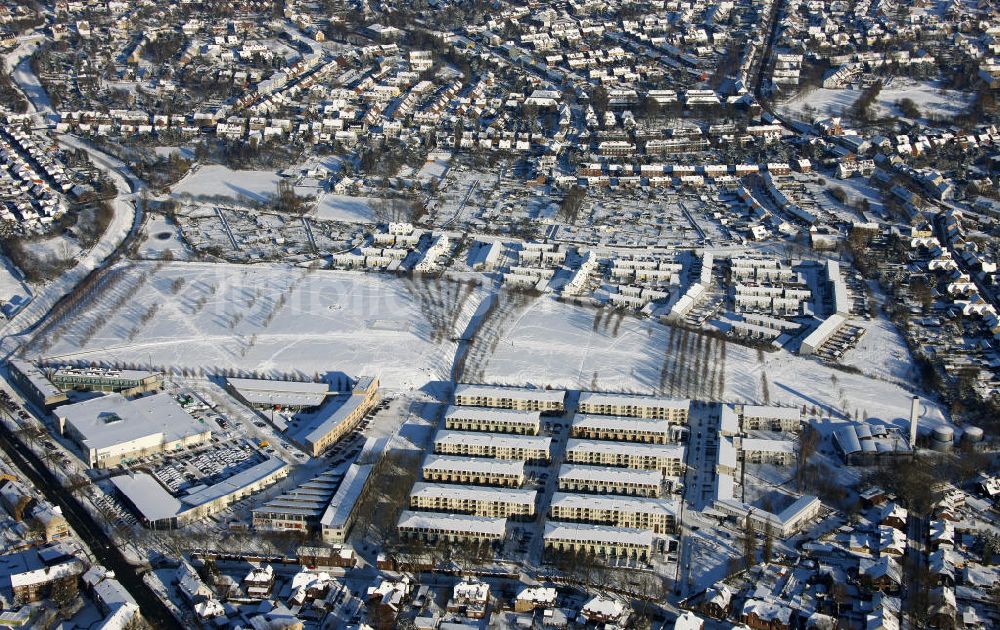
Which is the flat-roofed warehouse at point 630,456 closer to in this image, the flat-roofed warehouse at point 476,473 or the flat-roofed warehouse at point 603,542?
the flat-roofed warehouse at point 476,473

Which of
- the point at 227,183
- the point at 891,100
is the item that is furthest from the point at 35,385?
the point at 891,100

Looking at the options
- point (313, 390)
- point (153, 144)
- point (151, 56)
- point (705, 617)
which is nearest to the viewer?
point (705, 617)

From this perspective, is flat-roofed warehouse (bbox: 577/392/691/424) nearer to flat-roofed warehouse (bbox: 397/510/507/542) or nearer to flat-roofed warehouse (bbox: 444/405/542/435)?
flat-roofed warehouse (bbox: 444/405/542/435)

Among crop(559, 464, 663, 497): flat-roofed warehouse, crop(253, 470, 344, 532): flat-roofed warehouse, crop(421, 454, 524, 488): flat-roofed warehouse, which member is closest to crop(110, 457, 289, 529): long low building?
crop(253, 470, 344, 532): flat-roofed warehouse

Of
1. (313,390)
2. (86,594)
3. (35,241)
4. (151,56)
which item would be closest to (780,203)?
(313,390)

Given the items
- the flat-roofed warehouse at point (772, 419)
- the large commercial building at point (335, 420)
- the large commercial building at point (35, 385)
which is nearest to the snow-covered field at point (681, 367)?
the flat-roofed warehouse at point (772, 419)

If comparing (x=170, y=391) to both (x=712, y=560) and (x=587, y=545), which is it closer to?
(x=587, y=545)
